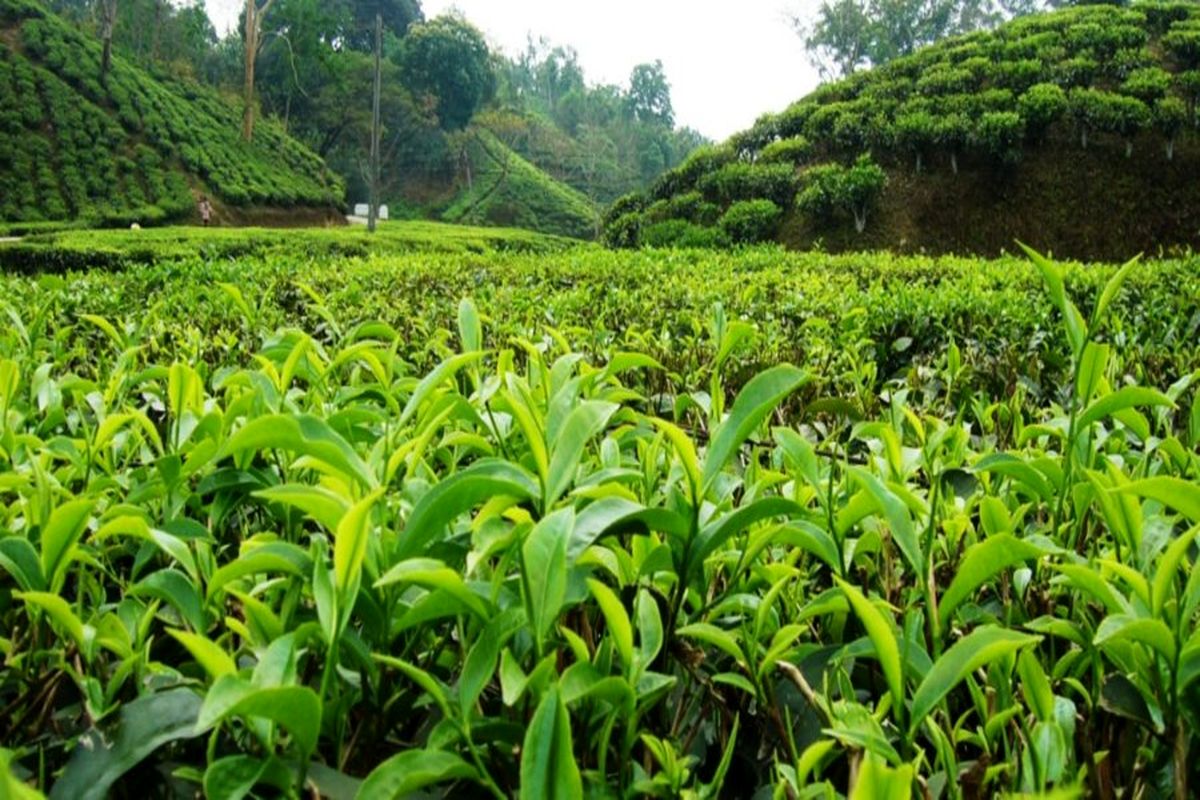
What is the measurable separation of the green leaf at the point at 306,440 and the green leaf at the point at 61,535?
0.12 metres

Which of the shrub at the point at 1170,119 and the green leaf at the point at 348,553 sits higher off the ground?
the shrub at the point at 1170,119

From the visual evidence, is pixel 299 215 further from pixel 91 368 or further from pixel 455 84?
pixel 91 368

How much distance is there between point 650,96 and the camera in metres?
76.8

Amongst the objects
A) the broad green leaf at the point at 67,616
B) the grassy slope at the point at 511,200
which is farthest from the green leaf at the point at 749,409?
the grassy slope at the point at 511,200

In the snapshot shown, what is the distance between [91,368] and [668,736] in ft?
6.55

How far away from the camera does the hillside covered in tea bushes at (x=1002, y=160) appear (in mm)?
12930

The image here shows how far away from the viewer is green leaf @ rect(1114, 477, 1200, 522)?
61 cm

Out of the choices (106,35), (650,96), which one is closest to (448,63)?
(106,35)

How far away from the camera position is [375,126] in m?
24.6

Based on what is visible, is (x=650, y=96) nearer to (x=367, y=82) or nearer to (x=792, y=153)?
(x=367, y=82)

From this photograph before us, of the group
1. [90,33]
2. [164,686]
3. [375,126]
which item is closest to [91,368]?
[164,686]

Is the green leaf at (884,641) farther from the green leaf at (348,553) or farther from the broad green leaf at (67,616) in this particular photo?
the broad green leaf at (67,616)

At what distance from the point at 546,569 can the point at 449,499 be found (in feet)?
0.35

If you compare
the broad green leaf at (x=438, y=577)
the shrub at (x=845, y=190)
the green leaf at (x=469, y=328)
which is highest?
the shrub at (x=845, y=190)
